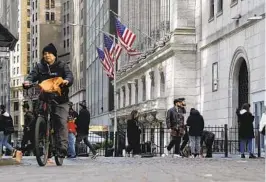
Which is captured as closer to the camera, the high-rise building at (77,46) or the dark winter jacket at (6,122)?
the dark winter jacket at (6,122)

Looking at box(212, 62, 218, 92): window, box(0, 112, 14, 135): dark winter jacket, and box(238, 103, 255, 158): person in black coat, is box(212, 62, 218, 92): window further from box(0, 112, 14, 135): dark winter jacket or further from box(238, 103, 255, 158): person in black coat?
box(0, 112, 14, 135): dark winter jacket

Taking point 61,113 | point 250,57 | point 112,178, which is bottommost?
point 112,178

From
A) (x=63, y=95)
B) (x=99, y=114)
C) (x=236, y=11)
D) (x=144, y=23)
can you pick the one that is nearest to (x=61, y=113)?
(x=63, y=95)

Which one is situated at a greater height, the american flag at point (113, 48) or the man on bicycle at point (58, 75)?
the american flag at point (113, 48)

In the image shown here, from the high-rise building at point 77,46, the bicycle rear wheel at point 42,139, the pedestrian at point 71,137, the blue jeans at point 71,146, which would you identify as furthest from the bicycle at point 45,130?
the high-rise building at point 77,46

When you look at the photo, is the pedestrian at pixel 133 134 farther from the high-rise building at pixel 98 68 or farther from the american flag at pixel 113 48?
the high-rise building at pixel 98 68

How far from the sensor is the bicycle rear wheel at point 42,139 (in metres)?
11.1

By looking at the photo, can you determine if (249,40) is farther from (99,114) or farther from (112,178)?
(99,114)

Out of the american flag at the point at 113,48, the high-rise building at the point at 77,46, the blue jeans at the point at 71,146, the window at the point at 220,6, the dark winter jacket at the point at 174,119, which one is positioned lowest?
the blue jeans at the point at 71,146

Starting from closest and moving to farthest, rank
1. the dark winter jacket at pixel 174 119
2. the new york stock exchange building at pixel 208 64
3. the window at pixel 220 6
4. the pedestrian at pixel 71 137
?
1. the pedestrian at pixel 71 137
2. the dark winter jacket at pixel 174 119
3. the new york stock exchange building at pixel 208 64
4. the window at pixel 220 6

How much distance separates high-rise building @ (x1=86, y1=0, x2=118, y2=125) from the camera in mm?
77125

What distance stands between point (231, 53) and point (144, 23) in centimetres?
2199

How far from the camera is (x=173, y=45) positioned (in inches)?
1618

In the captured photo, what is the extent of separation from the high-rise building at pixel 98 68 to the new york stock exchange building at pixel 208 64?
24553 millimetres
